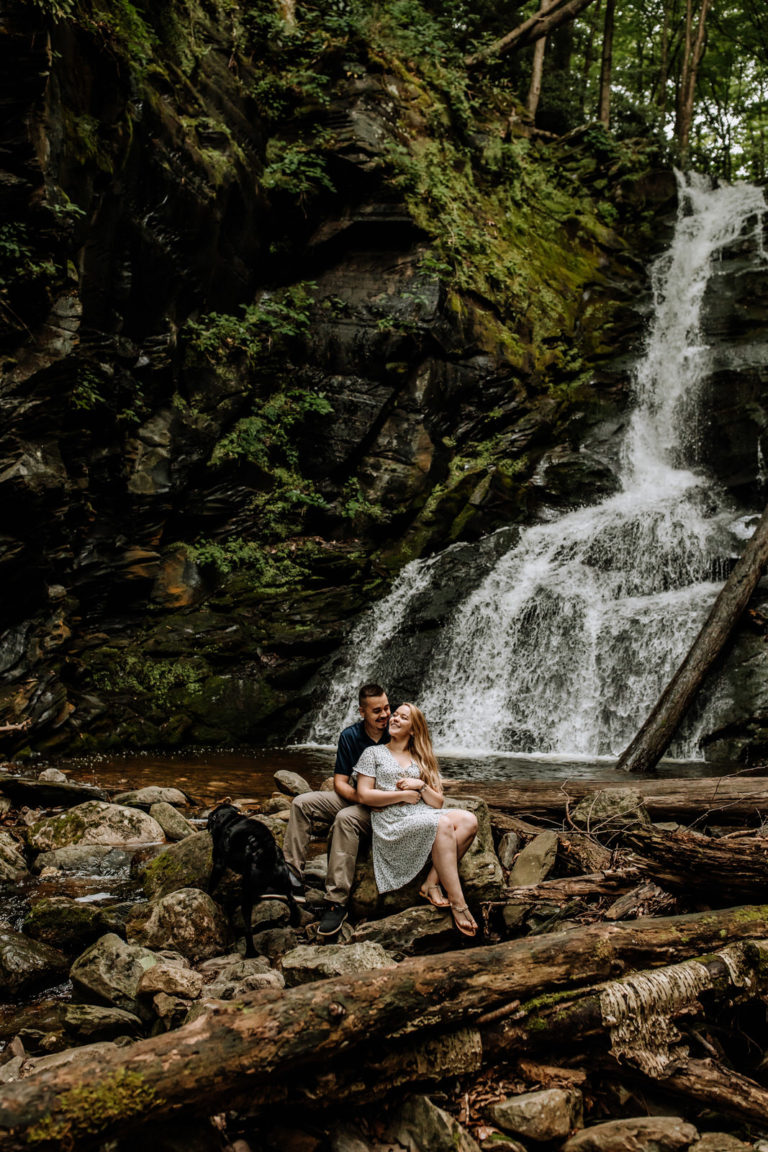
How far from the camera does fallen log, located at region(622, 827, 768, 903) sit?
3.32m

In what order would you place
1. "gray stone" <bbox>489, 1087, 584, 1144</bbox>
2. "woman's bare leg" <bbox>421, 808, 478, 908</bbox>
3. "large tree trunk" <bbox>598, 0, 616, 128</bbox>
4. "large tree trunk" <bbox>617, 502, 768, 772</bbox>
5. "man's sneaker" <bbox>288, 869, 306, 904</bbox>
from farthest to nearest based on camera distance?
"large tree trunk" <bbox>598, 0, 616, 128</bbox> → "large tree trunk" <bbox>617, 502, 768, 772</bbox> → "man's sneaker" <bbox>288, 869, 306, 904</bbox> → "woman's bare leg" <bbox>421, 808, 478, 908</bbox> → "gray stone" <bbox>489, 1087, 584, 1144</bbox>

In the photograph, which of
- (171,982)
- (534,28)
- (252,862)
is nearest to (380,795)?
(252,862)

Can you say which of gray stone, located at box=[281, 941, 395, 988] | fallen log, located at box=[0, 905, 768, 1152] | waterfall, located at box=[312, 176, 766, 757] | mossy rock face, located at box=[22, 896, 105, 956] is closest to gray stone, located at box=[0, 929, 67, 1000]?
Answer: mossy rock face, located at box=[22, 896, 105, 956]

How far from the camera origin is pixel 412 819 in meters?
3.78

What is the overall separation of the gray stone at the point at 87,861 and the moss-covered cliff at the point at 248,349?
4608 millimetres

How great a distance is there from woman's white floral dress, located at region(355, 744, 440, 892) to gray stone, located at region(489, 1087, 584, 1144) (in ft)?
4.19

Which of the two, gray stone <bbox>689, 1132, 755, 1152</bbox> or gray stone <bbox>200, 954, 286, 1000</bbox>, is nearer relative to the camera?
gray stone <bbox>689, 1132, 755, 1152</bbox>

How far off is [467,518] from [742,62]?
87.2 ft

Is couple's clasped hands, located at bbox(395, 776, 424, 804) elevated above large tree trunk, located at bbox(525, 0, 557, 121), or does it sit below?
below

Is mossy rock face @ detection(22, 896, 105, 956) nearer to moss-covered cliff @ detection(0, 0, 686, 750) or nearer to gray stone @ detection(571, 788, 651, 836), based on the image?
gray stone @ detection(571, 788, 651, 836)

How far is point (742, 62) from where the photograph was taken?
28.0m

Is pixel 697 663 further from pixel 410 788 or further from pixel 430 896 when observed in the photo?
pixel 430 896

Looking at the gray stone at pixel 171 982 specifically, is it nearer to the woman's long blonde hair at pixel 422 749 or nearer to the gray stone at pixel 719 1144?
the woman's long blonde hair at pixel 422 749

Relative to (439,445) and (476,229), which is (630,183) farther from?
(439,445)
